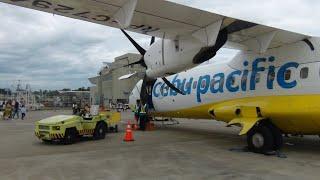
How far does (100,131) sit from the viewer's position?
1520 cm

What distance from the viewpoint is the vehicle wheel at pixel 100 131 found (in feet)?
49.3

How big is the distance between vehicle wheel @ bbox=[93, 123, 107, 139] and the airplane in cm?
357

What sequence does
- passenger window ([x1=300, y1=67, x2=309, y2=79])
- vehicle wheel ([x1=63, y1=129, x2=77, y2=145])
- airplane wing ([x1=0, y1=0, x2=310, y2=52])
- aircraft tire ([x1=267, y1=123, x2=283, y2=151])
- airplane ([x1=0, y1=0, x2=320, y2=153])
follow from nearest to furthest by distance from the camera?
airplane wing ([x1=0, y1=0, x2=310, y2=52]), airplane ([x1=0, y1=0, x2=320, y2=153]), passenger window ([x1=300, y1=67, x2=309, y2=79]), aircraft tire ([x1=267, y1=123, x2=283, y2=151]), vehicle wheel ([x1=63, y1=129, x2=77, y2=145])

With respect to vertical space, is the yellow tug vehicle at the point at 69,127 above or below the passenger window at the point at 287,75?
below

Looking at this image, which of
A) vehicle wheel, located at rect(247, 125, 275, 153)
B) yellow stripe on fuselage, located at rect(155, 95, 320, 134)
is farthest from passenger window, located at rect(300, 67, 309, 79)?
vehicle wheel, located at rect(247, 125, 275, 153)

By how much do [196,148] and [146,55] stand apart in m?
3.74

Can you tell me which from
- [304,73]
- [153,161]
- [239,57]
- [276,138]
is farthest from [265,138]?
[153,161]

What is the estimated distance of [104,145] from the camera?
13094 mm

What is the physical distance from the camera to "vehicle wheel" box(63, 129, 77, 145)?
13.4 m

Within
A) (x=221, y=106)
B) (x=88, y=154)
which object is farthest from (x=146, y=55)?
(x=88, y=154)

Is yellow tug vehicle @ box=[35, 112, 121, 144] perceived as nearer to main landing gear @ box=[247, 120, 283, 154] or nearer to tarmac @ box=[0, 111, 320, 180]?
tarmac @ box=[0, 111, 320, 180]

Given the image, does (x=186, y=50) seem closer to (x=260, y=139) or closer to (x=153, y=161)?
(x=260, y=139)

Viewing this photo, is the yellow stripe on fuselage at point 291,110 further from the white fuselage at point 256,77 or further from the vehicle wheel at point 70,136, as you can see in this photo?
the vehicle wheel at point 70,136

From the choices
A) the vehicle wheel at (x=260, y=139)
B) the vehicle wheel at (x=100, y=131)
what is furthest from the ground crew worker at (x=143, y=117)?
the vehicle wheel at (x=260, y=139)
